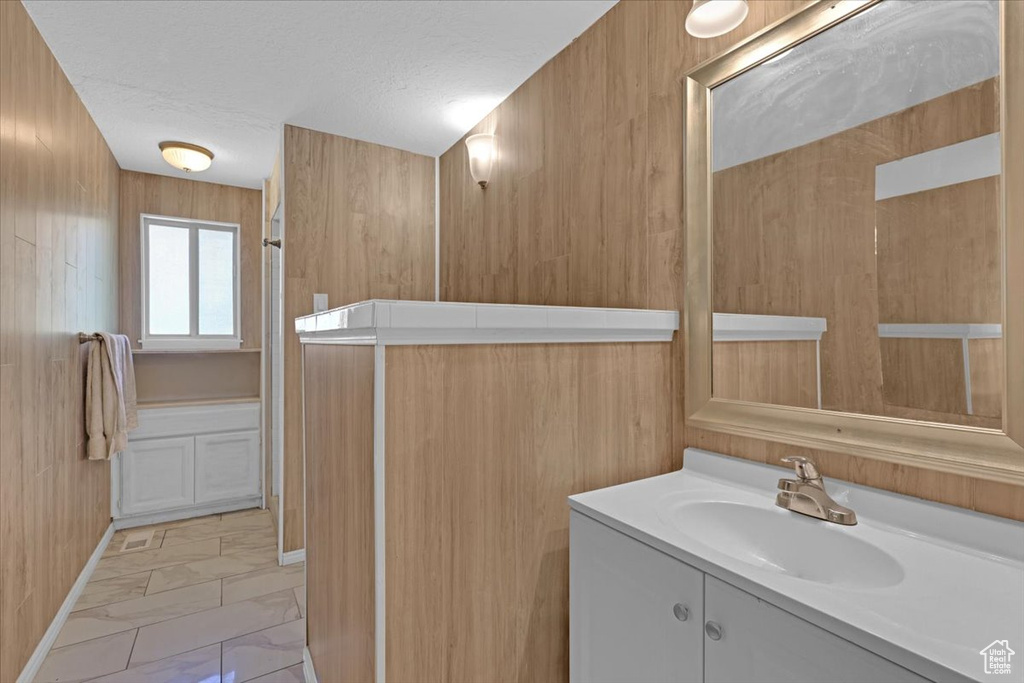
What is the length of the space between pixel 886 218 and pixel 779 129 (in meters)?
0.37

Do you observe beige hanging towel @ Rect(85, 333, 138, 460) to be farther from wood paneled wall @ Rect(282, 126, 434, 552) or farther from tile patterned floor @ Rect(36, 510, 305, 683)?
wood paneled wall @ Rect(282, 126, 434, 552)

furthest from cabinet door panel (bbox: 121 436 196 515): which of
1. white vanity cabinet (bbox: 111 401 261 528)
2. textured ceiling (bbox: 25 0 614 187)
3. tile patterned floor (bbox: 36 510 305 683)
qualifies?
textured ceiling (bbox: 25 0 614 187)

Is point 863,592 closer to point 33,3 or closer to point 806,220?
point 806,220

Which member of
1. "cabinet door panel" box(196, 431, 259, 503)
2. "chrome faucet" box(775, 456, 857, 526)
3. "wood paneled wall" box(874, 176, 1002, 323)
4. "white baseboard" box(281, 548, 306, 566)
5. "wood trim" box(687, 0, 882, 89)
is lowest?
"white baseboard" box(281, 548, 306, 566)

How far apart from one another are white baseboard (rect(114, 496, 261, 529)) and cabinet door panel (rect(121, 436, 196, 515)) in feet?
0.16

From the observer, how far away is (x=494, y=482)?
3.86 ft

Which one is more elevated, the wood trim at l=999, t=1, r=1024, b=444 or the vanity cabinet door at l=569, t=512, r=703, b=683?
the wood trim at l=999, t=1, r=1024, b=444

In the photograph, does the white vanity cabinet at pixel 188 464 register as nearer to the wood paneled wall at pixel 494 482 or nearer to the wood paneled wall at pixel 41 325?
the wood paneled wall at pixel 41 325

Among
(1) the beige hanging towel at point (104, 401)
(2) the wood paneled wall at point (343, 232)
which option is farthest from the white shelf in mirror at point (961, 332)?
(1) the beige hanging towel at point (104, 401)

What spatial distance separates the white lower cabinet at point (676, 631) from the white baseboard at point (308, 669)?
107cm

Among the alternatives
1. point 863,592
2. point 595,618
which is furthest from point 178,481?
point 863,592

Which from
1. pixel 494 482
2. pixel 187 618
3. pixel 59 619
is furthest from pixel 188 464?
pixel 494 482

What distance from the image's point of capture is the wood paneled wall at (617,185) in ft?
3.92

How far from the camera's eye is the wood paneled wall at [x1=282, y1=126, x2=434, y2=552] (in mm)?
2713
